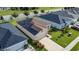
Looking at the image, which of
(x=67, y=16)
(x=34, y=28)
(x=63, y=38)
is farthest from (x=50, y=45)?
(x=67, y=16)

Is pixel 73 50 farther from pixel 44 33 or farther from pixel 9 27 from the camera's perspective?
pixel 9 27

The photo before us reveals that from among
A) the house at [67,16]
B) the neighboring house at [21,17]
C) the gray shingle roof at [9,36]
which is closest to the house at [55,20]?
the house at [67,16]

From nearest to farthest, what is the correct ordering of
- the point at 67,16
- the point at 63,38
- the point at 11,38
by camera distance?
the point at 11,38
the point at 63,38
the point at 67,16

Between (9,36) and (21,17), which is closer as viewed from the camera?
(9,36)

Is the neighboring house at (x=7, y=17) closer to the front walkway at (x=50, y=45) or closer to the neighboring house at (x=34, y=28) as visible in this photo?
the neighboring house at (x=34, y=28)

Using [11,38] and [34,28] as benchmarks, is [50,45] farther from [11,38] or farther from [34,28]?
[11,38]

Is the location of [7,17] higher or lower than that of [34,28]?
higher

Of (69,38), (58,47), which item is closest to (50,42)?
(58,47)
